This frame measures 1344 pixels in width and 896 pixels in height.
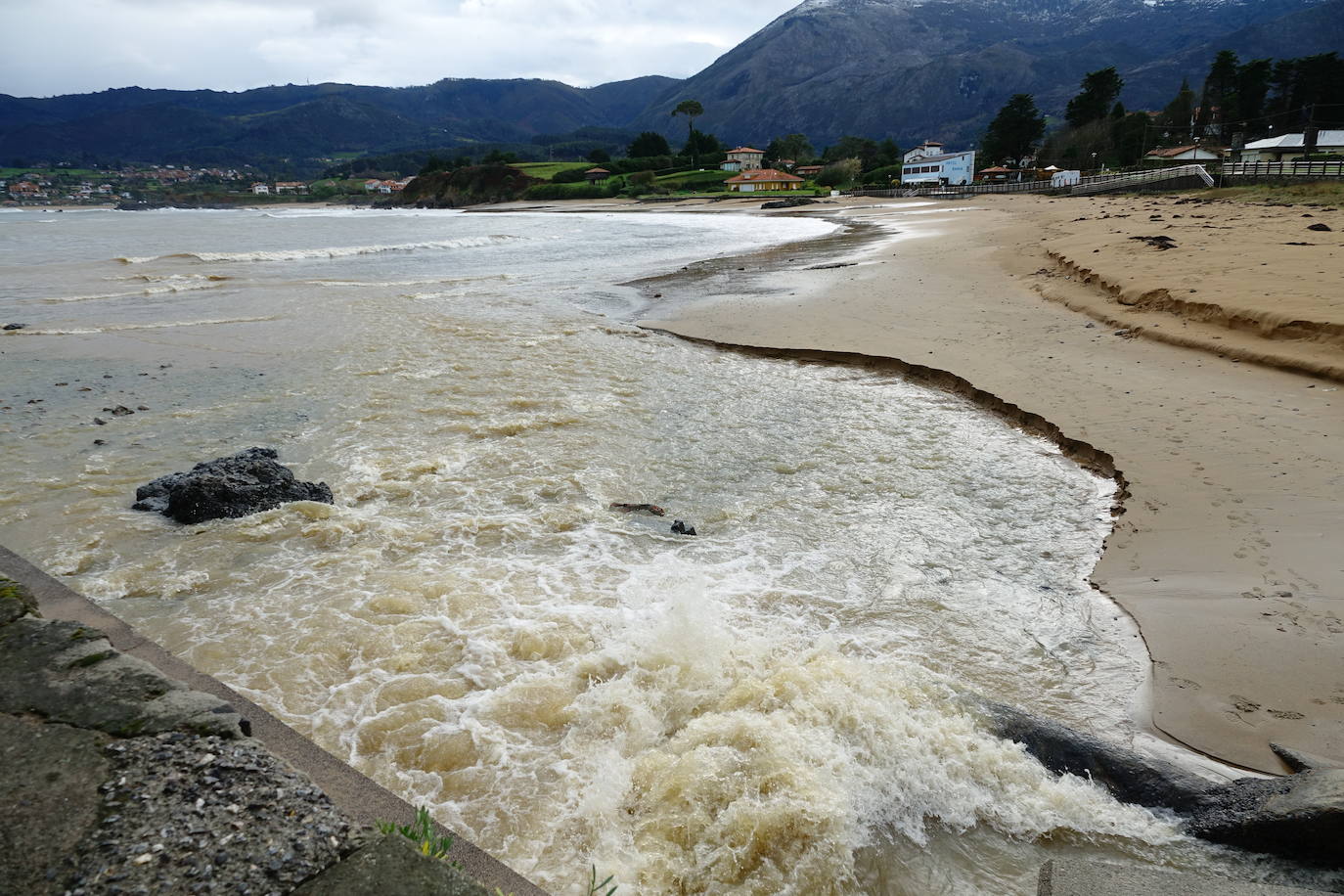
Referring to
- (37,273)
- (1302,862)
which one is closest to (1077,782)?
(1302,862)

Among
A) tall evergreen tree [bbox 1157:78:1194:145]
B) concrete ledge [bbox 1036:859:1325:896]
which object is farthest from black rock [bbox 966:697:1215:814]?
tall evergreen tree [bbox 1157:78:1194:145]

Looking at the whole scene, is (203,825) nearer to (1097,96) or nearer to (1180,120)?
(1097,96)

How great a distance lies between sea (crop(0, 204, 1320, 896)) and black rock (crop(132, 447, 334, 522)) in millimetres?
217

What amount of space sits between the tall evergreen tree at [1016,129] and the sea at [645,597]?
9223 centimetres

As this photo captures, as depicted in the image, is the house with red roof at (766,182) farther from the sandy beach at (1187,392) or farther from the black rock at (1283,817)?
the black rock at (1283,817)

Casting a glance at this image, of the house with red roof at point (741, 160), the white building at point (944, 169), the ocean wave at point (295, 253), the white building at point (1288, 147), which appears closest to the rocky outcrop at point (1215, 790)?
the ocean wave at point (295, 253)

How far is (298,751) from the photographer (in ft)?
9.82

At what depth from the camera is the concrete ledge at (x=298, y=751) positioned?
2.51 metres

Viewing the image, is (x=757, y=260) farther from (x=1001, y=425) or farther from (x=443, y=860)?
(x=443, y=860)

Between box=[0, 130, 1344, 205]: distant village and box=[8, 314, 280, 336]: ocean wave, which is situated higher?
box=[0, 130, 1344, 205]: distant village

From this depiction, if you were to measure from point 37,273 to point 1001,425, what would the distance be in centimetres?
3283

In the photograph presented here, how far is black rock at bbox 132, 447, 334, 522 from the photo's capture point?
20.2 ft

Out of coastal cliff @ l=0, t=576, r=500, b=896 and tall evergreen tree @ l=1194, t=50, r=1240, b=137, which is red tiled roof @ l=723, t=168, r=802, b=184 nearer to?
tall evergreen tree @ l=1194, t=50, r=1240, b=137

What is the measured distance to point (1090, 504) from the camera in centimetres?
636
